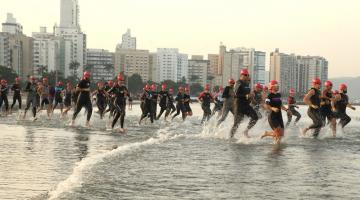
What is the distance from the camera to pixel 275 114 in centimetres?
1420

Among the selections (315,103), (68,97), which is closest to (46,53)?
(68,97)

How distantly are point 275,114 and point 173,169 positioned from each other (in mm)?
5485

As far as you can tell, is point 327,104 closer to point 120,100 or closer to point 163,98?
point 120,100

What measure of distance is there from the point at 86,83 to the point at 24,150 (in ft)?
25.1

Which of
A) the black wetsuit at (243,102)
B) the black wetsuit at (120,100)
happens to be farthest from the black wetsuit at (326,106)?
the black wetsuit at (120,100)

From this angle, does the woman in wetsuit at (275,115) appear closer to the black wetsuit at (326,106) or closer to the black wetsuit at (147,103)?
the black wetsuit at (326,106)

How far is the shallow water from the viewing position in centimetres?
Answer: 725

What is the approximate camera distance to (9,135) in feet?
49.8

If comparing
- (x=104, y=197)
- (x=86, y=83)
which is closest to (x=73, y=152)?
(x=104, y=197)

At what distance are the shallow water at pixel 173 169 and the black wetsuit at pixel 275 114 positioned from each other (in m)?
0.51

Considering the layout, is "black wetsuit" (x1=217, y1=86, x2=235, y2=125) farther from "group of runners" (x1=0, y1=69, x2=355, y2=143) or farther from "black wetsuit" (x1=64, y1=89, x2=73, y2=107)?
"black wetsuit" (x1=64, y1=89, x2=73, y2=107)

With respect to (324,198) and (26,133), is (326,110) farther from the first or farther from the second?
(324,198)

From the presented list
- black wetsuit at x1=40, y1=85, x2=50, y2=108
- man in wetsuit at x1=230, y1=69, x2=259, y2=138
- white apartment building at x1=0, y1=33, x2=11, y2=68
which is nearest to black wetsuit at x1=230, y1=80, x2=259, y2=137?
man in wetsuit at x1=230, y1=69, x2=259, y2=138

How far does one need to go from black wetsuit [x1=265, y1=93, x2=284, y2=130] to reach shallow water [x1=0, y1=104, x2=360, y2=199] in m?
0.51
